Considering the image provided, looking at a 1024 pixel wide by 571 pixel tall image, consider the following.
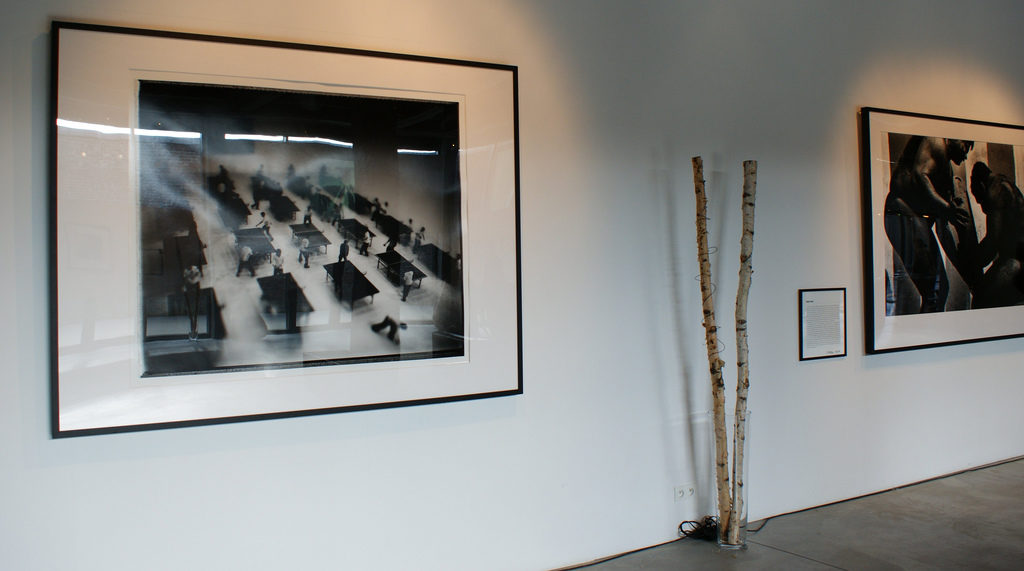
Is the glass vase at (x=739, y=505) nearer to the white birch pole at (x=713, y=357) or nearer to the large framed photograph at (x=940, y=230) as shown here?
the white birch pole at (x=713, y=357)

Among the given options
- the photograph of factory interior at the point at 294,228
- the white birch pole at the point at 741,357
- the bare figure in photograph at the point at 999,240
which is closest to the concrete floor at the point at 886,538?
the white birch pole at the point at 741,357

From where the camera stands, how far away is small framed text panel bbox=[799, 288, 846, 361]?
3822 mm

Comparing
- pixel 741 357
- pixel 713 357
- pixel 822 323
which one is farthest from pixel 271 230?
pixel 822 323

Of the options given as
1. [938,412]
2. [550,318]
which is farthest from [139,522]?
[938,412]

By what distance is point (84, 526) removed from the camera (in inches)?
90.5

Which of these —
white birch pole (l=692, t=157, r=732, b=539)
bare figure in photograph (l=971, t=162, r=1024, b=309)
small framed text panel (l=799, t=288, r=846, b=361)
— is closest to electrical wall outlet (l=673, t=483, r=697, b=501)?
white birch pole (l=692, t=157, r=732, b=539)

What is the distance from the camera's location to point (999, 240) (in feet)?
14.9

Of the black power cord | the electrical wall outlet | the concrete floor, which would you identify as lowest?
the concrete floor

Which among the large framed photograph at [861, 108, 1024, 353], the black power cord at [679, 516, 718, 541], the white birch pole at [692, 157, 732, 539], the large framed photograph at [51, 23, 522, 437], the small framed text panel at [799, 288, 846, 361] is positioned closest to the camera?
the large framed photograph at [51, 23, 522, 437]

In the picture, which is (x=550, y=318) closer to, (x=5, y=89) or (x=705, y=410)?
(x=705, y=410)

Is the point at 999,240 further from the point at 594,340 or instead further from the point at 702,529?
the point at 594,340

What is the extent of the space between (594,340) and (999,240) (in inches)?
122

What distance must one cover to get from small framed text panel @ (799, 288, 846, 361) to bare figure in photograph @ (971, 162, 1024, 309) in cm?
115

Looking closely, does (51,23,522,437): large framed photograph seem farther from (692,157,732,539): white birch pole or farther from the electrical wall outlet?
the electrical wall outlet
